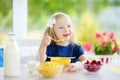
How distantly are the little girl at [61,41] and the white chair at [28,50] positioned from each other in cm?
15

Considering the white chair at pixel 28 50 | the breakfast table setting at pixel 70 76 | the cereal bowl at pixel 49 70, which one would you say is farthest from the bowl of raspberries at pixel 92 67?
the white chair at pixel 28 50

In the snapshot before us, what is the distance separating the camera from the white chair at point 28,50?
2497 millimetres

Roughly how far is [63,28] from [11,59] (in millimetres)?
777

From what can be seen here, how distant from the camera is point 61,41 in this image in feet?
8.02

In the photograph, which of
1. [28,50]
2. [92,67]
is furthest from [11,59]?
[28,50]

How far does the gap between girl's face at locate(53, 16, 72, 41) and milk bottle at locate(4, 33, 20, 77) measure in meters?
0.72

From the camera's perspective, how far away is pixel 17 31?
3.09 m

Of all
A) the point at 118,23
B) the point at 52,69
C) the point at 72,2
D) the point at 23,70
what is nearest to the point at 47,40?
the point at 23,70

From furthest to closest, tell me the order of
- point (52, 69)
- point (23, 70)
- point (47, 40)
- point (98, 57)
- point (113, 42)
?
point (113, 42) → point (98, 57) → point (47, 40) → point (23, 70) → point (52, 69)

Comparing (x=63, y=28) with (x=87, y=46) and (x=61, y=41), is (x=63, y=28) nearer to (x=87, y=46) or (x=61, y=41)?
(x=61, y=41)

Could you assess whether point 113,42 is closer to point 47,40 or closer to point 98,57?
point 98,57

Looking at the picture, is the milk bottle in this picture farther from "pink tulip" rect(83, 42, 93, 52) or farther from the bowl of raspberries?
"pink tulip" rect(83, 42, 93, 52)

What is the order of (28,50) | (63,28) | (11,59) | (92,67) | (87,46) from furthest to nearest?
1. (87,46)
2. (28,50)
3. (63,28)
4. (92,67)
5. (11,59)

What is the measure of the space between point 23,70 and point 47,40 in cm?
37
